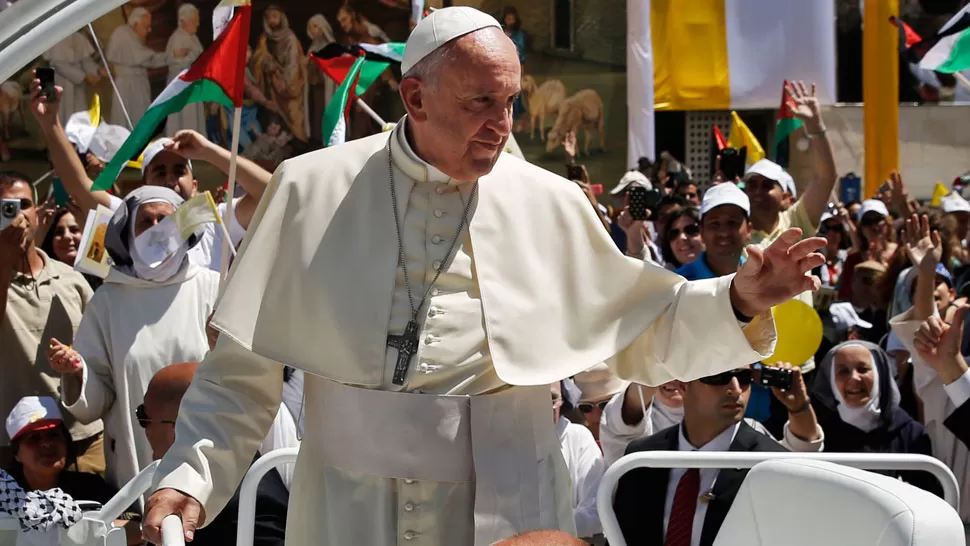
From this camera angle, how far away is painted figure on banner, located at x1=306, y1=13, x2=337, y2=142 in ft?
68.5

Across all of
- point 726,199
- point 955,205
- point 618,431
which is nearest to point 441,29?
point 618,431

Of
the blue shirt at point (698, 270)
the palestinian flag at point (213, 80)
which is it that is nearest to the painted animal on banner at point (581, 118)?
the blue shirt at point (698, 270)

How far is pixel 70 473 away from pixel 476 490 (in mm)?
2744

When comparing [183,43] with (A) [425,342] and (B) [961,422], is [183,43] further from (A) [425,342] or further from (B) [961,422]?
(A) [425,342]

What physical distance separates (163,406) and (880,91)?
1321 centimetres

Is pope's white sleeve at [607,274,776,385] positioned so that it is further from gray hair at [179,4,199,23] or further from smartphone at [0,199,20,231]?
gray hair at [179,4,199,23]

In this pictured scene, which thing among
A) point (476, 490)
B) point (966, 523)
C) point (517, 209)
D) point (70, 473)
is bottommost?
point (966, 523)

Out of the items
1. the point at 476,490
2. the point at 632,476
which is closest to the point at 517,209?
the point at 476,490

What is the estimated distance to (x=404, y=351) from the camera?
110 inches

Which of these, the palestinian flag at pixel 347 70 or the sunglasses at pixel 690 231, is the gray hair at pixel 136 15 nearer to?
the palestinian flag at pixel 347 70

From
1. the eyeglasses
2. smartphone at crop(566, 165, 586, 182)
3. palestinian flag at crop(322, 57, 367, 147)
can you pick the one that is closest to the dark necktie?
the eyeglasses

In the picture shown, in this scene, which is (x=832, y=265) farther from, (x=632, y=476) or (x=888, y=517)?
(x=888, y=517)

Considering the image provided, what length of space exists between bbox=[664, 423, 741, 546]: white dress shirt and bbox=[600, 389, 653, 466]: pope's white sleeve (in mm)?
413

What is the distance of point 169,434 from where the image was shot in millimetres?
4496
